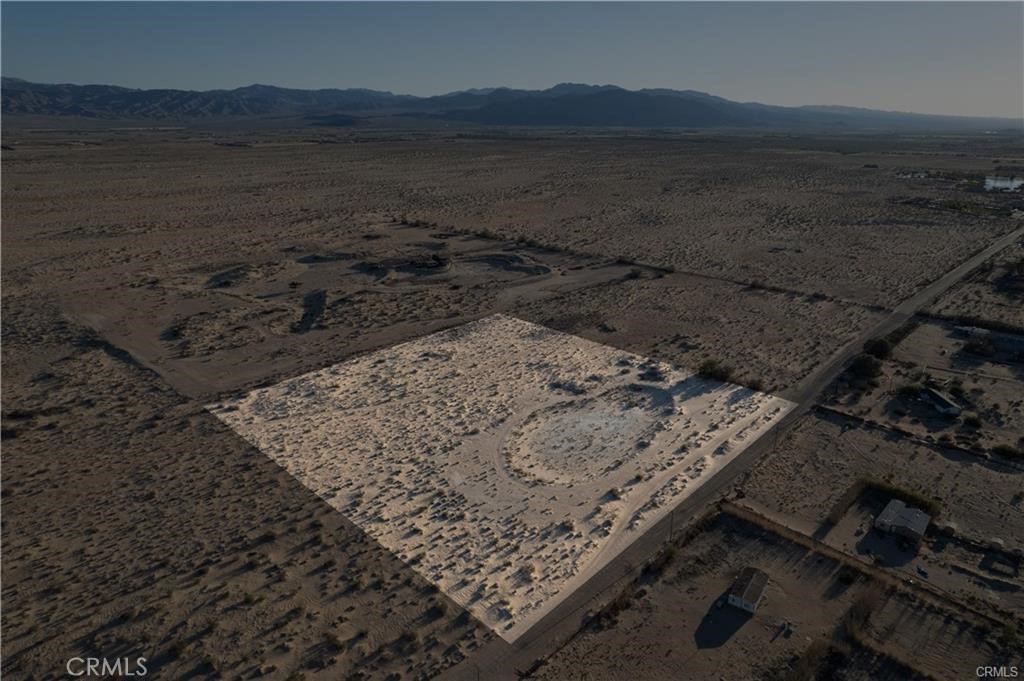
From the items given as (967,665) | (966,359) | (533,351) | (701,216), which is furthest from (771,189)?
(967,665)

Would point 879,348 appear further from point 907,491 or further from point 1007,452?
point 907,491

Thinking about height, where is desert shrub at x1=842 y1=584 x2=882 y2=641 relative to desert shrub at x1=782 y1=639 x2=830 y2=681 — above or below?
above

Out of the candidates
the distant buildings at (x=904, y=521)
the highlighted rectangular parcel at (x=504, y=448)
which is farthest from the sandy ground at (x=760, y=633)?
the distant buildings at (x=904, y=521)

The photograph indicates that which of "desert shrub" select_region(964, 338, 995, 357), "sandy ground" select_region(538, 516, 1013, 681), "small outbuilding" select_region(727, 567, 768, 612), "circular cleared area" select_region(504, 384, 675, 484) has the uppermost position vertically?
"desert shrub" select_region(964, 338, 995, 357)

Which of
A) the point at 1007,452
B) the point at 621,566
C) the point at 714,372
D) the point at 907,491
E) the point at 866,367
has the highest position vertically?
the point at 866,367

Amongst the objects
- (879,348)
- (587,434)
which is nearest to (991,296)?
(879,348)

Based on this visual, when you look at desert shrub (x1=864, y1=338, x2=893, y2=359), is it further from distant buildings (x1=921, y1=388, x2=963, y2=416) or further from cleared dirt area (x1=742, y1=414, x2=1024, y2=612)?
cleared dirt area (x1=742, y1=414, x2=1024, y2=612)

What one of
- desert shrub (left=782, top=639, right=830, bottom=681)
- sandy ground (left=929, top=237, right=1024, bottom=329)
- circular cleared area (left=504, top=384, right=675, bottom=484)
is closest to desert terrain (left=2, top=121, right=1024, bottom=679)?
desert shrub (left=782, top=639, right=830, bottom=681)

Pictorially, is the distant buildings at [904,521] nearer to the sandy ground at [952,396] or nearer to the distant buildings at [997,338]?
the sandy ground at [952,396]
